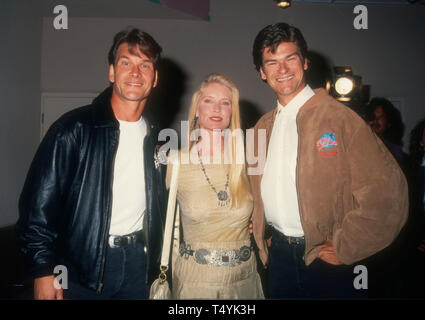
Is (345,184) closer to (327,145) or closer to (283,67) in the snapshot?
(327,145)

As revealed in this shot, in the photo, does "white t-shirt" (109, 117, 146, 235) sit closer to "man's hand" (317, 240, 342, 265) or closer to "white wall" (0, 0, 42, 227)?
"man's hand" (317, 240, 342, 265)

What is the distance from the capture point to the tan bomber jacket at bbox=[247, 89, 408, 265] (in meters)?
1.25

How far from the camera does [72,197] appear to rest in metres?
1.29

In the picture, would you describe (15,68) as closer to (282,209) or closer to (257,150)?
(257,150)

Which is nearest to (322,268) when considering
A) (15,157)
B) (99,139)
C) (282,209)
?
(282,209)

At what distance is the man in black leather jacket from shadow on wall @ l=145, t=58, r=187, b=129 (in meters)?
2.82

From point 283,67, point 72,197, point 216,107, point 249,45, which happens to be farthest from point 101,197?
point 249,45

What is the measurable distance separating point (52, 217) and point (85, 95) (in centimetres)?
345

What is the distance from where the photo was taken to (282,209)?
1438mm

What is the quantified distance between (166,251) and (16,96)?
305 cm

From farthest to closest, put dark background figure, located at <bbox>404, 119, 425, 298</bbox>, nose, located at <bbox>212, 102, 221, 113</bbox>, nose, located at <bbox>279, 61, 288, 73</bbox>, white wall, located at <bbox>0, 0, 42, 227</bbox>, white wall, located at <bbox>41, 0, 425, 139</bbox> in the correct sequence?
white wall, located at <bbox>41, 0, 425, 139</bbox> → white wall, located at <bbox>0, 0, 42, 227</bbox> → dark background figure, located at <bbox>404, 119, 425, 298</bbox> → nose, located at <bbox>212, 102, 221, 113</bbox> → nose, located at <bbox>279, 61, 288, 73</bbox>

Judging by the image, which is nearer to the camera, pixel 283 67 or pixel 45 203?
pixel 45 203

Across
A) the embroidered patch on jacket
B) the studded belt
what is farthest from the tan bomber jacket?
the studded belt
